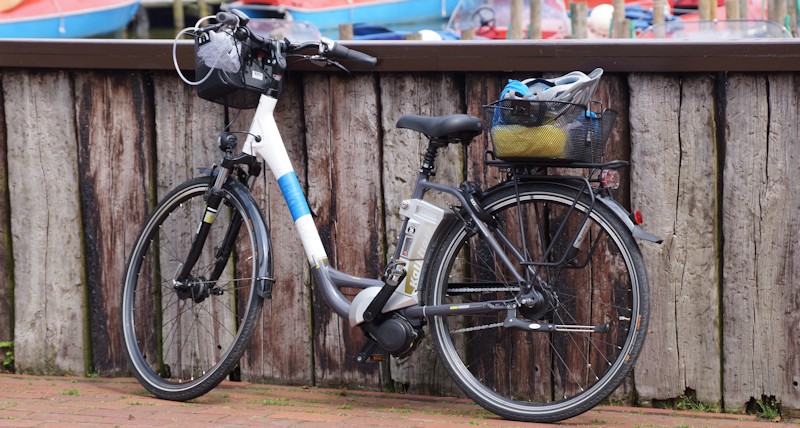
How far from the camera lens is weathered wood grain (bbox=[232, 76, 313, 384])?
4547 millimetres

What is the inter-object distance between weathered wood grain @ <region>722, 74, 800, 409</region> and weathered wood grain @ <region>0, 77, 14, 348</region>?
3298 mm

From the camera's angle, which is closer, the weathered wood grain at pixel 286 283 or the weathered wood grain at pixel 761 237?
the weathered wood grain at pixel 761 237

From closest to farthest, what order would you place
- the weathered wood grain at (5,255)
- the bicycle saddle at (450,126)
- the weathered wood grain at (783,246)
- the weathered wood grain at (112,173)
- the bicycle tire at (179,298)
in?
1. the bicycle saddle at (450,126)
2. the weathered wood grain at (783,246)
3. the bicycle tire at (179,298)
4. the weathered wood grain at (112,173)
5. the weathered wood grain at (5,255)

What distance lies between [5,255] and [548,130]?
9.16 ft

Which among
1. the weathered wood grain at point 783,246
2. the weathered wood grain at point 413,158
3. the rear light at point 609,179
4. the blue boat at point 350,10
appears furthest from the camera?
the blue boat at point 350,10

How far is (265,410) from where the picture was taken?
4.07 m

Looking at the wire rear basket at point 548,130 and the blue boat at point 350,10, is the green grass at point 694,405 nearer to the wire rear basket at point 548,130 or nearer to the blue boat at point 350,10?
the wire rear basket at point 548,130

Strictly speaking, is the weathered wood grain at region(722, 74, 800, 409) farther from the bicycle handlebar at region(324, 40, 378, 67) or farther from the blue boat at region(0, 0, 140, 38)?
the blue boat at region(0, 0, 140, 38)

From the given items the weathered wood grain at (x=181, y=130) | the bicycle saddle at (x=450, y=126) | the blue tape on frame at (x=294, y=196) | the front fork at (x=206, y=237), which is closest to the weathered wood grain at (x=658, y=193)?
the bicycle saddle at (x=450, y=126)

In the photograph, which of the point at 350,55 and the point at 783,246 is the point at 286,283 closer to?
the point at 350,55

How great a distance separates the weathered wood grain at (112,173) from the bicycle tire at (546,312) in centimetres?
157

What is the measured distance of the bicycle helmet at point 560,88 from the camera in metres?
3.61

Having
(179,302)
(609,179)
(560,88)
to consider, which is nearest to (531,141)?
(560,88)

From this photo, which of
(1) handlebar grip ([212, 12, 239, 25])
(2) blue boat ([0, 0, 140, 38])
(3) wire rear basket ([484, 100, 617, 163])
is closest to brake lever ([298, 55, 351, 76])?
(1) handlebar grip ([212, 12, 239, 25])
